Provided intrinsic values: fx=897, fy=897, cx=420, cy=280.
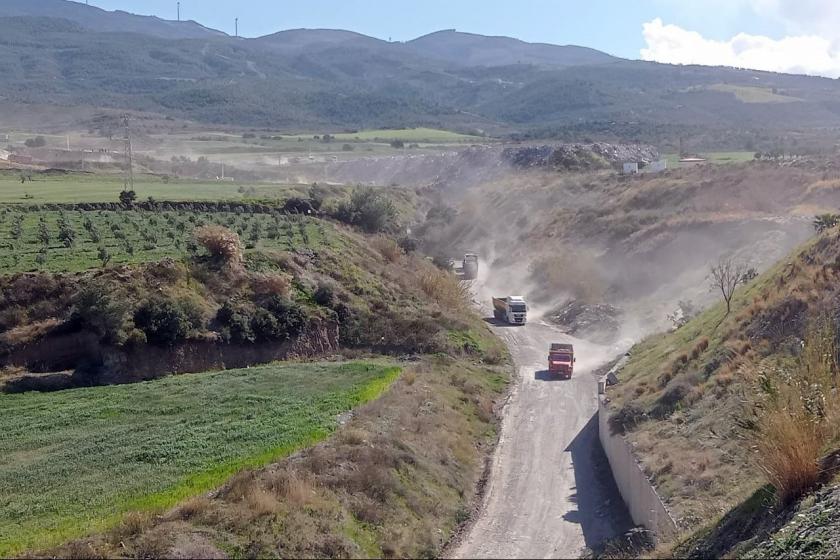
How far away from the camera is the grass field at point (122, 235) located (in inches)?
1543

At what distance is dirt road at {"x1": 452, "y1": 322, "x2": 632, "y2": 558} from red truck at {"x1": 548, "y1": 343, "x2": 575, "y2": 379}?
495mm

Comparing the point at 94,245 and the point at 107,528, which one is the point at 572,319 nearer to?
the point at 94,245

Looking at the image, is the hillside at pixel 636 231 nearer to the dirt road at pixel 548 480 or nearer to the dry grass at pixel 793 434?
the dirt road at pixel 548 480

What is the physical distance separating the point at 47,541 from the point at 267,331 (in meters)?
20.5

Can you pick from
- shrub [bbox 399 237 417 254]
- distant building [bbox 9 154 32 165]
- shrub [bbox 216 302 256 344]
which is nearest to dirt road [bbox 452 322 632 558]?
shrub [bbox 216 302 256 344]

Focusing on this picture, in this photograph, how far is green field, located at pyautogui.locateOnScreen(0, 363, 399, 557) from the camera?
19.5m

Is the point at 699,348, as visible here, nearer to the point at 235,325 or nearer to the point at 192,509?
the point at 235,325

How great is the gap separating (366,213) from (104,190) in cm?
1985

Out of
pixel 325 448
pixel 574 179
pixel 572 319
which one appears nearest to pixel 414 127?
pixel 574 179

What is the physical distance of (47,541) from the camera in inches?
672

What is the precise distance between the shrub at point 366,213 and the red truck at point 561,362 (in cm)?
2332

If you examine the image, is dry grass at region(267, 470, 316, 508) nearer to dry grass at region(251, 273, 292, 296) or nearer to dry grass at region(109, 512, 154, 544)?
dry grass at region(109, 512, 154, 544)

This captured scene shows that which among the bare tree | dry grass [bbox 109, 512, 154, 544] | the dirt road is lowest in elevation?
the dirt road

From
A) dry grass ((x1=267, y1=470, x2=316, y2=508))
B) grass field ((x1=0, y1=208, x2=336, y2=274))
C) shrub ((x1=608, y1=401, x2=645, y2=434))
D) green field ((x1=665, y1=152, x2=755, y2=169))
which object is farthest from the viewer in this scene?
green field ((x1=665, y1=152, x2=755, y2=169))
